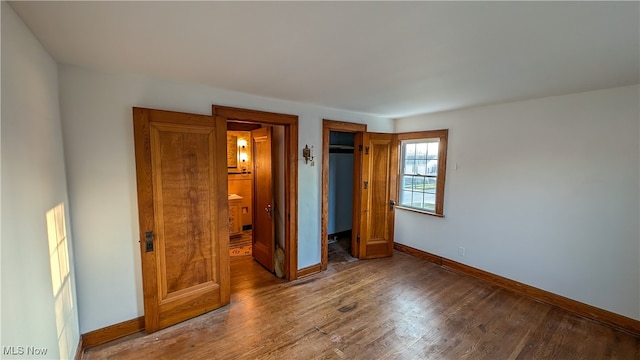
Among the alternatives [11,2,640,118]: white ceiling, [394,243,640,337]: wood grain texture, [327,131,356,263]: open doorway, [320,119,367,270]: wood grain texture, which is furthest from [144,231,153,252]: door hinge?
[394,243,640,337]: wood grain texture

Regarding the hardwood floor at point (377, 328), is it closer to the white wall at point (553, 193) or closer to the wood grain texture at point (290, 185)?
the wood grain texture at point (290, 185)

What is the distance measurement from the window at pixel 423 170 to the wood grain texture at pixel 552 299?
2.59ft

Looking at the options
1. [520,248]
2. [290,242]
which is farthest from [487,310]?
[290,242]

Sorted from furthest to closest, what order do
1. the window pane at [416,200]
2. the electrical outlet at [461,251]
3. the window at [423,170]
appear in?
the window pane at [416,200] → the window at [423,170] → the electrical outlet at [461,251]

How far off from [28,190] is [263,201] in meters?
2.60

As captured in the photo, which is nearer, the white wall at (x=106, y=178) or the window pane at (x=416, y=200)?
the white wall at (x=106, y=178)

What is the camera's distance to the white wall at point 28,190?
3.74ft

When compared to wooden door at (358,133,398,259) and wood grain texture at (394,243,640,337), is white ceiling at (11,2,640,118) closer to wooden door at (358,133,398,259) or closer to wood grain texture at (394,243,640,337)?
wooden door at (358,133,398,259)

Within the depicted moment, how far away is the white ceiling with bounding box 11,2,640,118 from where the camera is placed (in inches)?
48.5

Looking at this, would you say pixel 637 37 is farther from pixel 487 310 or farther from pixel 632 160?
pixel 487 310

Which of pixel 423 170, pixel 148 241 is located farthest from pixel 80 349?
pixel 423 170

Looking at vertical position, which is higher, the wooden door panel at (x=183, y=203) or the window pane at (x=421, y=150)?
the window pane at (x=421, y=150)

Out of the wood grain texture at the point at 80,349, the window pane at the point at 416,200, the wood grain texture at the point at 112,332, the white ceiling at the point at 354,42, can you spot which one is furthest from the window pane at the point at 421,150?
the wood grain texture at the point at 80,349

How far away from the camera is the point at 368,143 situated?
4059mm
